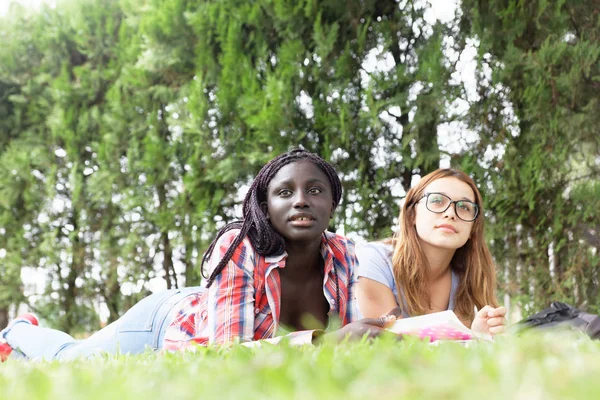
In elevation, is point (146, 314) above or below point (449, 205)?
below

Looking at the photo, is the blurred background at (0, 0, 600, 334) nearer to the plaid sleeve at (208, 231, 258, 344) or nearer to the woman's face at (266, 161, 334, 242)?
the woman's face at (266, 161, 334, 242)

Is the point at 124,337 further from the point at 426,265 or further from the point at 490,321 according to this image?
the point at 490,321

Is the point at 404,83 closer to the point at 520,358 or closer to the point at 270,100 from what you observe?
the point at 270,100

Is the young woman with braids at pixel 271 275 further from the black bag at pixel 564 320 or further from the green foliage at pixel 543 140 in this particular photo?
the green foliage at pixel 543 140

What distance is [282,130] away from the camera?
4.91 metres

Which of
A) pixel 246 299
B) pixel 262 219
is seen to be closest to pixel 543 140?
pixel 262 219

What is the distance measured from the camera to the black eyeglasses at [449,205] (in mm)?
3395

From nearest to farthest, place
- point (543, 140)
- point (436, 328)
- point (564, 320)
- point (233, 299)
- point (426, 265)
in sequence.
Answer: point (436, 328)
point (233, 299)
point (564, 320)
point (426, 265)
point (543, 140)

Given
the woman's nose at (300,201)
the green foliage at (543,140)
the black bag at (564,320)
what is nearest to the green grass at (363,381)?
the woman's nose at (300,201)

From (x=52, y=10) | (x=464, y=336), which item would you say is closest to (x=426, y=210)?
(x=464, y=336)

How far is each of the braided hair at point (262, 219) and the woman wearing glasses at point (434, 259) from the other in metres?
0.65

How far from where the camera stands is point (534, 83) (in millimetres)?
4414

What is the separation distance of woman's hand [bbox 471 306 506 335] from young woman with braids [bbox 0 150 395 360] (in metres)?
0.55

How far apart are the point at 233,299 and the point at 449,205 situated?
1.37 meters
